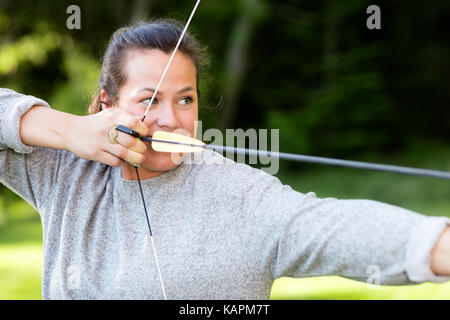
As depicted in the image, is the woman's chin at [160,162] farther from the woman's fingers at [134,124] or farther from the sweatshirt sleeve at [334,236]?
the sweatshirt sleeve at [334,236]

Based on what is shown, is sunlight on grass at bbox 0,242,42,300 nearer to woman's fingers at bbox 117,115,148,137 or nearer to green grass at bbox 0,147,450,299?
green grass at bbox 0,147,450,299

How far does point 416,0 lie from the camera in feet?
42.1

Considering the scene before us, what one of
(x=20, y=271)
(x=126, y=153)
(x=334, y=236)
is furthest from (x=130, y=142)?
(x=20, y=271)

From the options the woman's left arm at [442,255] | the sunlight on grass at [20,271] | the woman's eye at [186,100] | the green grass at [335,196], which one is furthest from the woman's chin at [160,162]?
the sunlight on grass at [20,271]

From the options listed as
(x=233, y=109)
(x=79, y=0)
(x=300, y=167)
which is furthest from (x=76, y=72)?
(x=300, y=167)

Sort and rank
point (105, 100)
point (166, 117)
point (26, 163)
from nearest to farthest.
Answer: point (166, 117) < point (26, 163) < point (105, 100)

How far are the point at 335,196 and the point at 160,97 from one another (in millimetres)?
7828

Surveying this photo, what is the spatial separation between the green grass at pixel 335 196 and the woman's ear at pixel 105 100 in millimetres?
1917

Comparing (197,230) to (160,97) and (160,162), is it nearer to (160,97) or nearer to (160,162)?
(160,162)

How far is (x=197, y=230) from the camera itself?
1.32 meters

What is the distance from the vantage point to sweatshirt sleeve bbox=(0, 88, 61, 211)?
59.1 inches

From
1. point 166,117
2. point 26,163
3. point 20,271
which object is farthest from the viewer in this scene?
point 20,271

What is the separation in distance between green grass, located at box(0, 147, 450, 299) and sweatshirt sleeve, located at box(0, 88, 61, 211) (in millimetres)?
1991

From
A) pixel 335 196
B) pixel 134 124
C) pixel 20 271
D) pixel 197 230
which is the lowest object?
pixel 335 196
